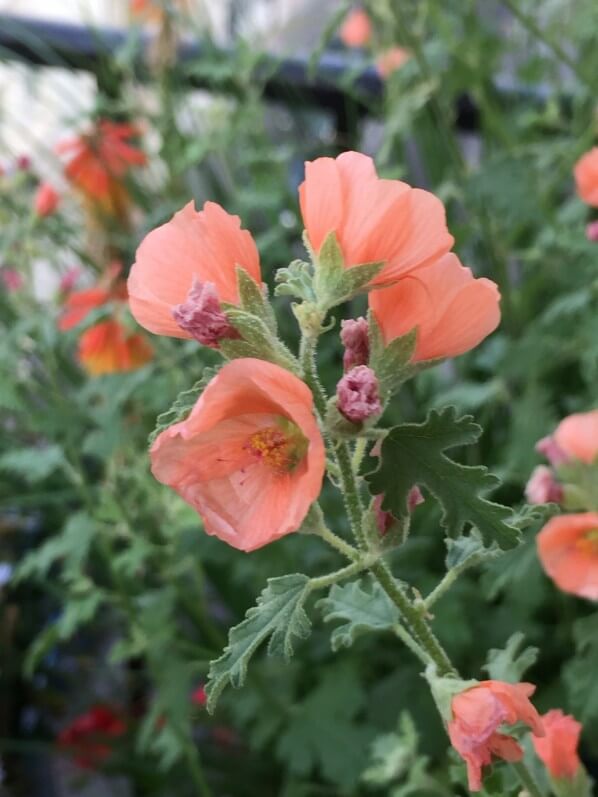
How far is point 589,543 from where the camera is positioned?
558 mm

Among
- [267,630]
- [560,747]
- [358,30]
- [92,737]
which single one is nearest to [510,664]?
[560,747]

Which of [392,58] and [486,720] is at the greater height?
[392,58]

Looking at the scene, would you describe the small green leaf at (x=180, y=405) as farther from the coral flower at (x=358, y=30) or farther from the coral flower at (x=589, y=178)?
the coral flower at (x=358, y=30)

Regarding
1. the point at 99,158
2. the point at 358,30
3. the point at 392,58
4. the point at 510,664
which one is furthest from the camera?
the point at 358,30

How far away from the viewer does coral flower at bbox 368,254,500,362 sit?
0.33 meters

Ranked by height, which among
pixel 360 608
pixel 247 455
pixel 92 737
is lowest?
pixel 92 737

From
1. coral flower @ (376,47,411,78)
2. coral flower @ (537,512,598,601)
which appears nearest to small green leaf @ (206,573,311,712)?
coral flower @ (537,512,598,601)

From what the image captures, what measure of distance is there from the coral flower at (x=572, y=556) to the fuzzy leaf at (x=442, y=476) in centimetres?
23

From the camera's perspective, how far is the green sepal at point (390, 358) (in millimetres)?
342

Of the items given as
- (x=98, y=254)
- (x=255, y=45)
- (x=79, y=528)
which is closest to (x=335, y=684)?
(x=79, y=528)

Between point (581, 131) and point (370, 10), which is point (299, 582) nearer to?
point (581, 131)

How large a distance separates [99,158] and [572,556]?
2.65 feet

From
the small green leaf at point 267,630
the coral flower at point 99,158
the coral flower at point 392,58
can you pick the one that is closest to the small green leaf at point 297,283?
the small green leaf at point 267,630

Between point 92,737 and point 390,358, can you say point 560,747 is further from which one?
point 92,737
